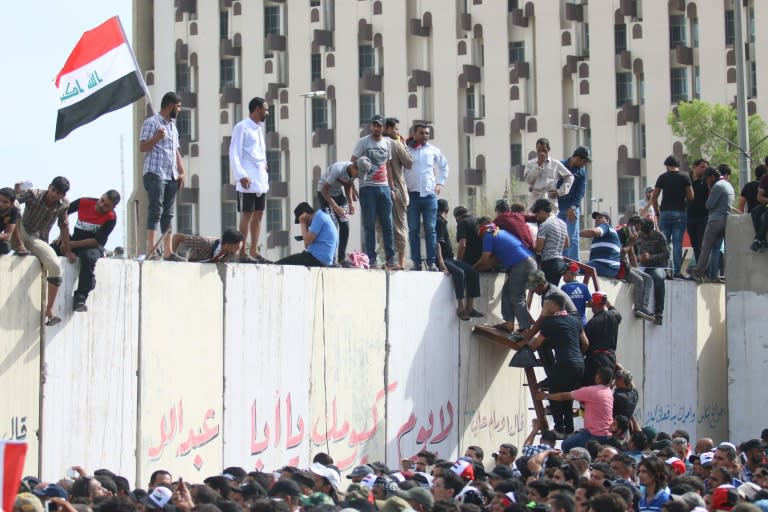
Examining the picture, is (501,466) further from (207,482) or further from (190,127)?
(190,127)

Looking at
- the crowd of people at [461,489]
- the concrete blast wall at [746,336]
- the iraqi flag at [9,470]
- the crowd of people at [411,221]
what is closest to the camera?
the iraqi flag at [9,470]

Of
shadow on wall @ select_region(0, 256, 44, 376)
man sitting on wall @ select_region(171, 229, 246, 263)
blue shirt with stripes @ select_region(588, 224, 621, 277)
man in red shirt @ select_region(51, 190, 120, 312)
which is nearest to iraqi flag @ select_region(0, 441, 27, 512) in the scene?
shadow on wall @ select_region(0, 256, 44, 376)

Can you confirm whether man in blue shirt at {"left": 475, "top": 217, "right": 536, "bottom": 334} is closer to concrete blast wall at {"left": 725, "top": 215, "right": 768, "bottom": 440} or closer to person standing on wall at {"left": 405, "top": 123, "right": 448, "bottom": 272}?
person standing on wall at {"left": 405, "top": 123, "right": 448, "bottom": 272}

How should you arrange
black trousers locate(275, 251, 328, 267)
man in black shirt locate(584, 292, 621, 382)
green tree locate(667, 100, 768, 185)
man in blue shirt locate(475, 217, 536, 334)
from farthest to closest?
green tree locate(667, 100, 768, 185) < man in blue shirt locate(475, 217, 536, 334) < man in black shirt locate(584, 292, 621, 382) < black trousers locate(275, 251, 328, 267)

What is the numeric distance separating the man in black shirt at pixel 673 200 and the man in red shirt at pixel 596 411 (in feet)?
18.3

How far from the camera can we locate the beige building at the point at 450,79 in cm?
6066

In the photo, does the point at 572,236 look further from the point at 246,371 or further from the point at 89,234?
the point at 89,234

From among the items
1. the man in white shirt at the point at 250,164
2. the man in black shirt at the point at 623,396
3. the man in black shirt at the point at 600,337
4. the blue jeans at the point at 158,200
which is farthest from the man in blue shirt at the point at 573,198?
the blue jeans at the point at 158,200

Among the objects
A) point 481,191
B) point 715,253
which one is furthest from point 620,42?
point 715,253

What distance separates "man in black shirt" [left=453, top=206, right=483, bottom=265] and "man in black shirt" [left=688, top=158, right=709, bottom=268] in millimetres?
4708

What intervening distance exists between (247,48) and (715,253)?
4768cm

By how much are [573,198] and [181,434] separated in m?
7.08

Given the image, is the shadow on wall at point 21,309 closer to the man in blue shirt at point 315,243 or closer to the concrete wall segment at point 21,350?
the concrete wall segment at point 21,350

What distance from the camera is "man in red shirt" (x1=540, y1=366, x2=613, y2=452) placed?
1589cm
